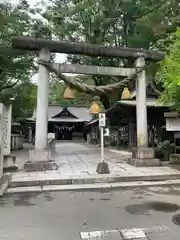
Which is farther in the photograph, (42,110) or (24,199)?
(42,110)

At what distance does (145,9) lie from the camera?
57.4 ft

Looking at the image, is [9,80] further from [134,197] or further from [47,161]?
[134,197]

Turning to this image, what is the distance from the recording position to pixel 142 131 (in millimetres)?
11672

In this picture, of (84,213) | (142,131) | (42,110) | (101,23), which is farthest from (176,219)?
(101,23)

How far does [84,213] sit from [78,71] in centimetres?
726

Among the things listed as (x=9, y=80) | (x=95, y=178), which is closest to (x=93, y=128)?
(x=9, y=80)

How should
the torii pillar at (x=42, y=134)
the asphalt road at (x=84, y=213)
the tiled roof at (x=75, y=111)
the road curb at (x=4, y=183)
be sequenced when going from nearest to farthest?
1. the asphalt road at (x=84, y=213)
2. the road curb at (x=4, y=183)
3. the torii pillar at (x=42, y=134)
4. the tiled roof at (x=75, y=111)

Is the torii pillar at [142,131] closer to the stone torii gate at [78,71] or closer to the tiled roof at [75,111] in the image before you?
the stone torii gate at [78,71]

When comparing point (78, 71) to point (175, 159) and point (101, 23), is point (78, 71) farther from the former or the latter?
point (101, 23)

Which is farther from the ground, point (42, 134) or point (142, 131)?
point (142, 131)

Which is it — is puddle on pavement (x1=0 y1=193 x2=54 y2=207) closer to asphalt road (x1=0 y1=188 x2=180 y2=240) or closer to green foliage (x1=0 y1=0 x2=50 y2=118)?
asphalt road (x1=0 y1=188 x2=180 y2=240)

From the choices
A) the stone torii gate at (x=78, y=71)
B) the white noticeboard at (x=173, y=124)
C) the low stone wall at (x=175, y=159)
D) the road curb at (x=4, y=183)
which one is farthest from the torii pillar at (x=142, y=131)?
the road curb at (x=4, y=183)

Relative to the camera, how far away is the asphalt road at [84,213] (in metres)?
4.43

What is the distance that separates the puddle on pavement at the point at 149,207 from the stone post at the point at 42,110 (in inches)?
221
